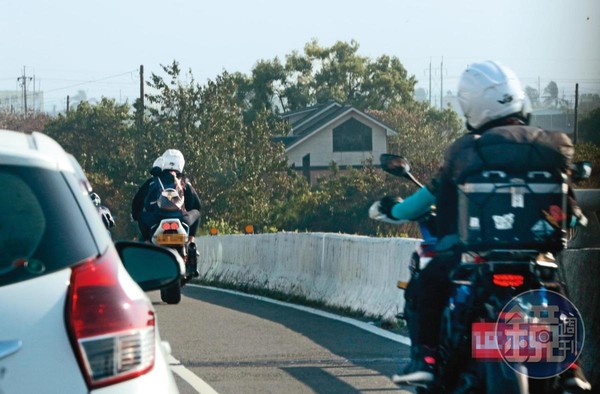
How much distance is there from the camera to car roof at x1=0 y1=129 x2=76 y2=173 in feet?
13.2

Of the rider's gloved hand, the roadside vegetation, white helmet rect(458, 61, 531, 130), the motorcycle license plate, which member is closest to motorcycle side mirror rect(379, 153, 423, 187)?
the rider's gloved hand

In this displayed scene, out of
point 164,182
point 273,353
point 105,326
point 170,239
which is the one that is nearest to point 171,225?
point 170,239

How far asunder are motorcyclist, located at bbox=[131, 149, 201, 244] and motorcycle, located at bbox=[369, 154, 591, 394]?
10.9 metres

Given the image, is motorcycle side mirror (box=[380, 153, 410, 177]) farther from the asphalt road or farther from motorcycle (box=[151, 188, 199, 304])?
motorcycle (box=[151, 188, 199, 304])

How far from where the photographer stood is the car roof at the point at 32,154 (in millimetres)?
4016

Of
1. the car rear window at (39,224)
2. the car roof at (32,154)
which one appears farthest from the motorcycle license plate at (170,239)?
the car rear window at (39,224)

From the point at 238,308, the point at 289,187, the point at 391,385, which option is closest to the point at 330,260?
the point at 238,308

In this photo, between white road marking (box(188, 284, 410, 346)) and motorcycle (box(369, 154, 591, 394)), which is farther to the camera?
white road marking (box(188, 284, 410, 346))

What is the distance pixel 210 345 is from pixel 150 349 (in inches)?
318

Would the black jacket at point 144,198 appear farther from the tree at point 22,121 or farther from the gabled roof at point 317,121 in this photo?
the tree at point 22,121

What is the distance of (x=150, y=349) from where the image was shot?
4.00 meters

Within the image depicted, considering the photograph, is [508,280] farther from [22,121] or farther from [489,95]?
[22,121]

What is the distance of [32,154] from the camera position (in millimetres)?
4066

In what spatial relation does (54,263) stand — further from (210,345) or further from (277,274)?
(277,274)
